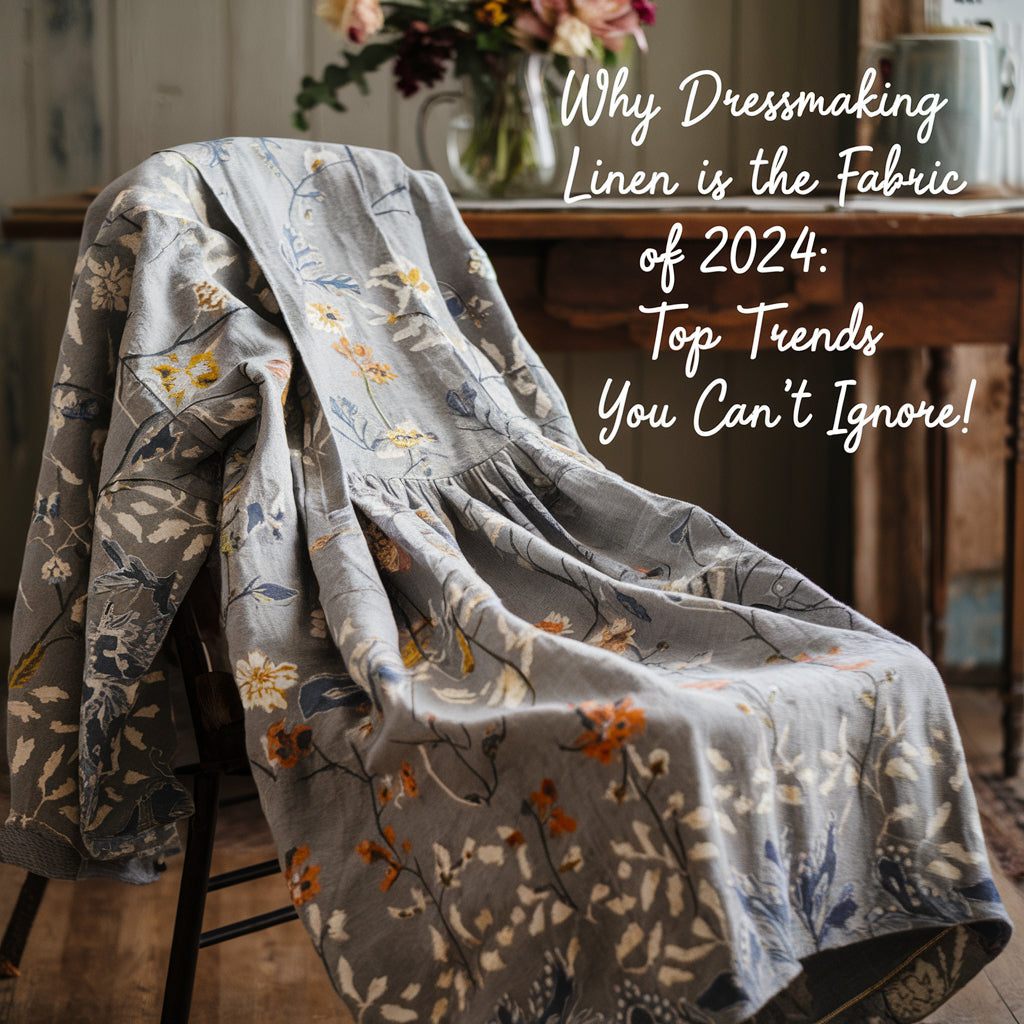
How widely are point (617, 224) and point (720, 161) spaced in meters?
0.61

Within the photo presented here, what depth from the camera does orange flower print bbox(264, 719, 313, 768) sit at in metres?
0.76

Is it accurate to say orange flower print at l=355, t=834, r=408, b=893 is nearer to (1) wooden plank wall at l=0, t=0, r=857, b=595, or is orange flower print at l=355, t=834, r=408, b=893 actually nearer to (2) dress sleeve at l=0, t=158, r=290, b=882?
(2) dress sleeve at l=0, t=158, r=290, b=882

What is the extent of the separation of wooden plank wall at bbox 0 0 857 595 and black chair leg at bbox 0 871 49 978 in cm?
103

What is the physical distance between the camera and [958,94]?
1595 mm

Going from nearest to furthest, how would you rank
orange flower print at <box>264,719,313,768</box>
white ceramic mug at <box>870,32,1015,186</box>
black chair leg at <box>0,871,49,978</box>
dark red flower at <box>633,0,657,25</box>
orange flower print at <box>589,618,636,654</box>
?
orange flower print at <box>264,719,313,768</box>
orange flower print at <box>589,618,636,654</box>
black chair leg at <box>0,871,49,978</box>
dark red flower at <box>633,0,657,25</box>
white ceramic mug at <box>870,32,1015,186</box>

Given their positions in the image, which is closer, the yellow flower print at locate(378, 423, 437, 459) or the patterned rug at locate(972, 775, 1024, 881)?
the yellow flower print at locate(378, 423, 437, 459)

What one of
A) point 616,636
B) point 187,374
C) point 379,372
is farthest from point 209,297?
point 616,636

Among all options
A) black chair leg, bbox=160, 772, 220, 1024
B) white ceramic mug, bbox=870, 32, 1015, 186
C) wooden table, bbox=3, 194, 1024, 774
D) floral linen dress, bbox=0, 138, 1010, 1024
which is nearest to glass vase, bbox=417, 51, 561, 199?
wooden table, bbox=3, 194, 1024, 774

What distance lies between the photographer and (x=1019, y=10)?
1.74 meters

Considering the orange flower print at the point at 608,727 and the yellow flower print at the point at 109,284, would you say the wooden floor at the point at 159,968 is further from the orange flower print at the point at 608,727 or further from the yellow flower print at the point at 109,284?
the yellow flower print at the point at 109,284

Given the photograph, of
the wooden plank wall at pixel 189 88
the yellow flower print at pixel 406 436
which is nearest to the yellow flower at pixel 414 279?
the yellow flower print at pixel 406 436

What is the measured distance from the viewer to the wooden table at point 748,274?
4.59 feet

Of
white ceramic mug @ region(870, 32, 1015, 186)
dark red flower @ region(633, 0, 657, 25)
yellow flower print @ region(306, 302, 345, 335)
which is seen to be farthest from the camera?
white ceramic mug @ region(870, 32, 1015, 186)

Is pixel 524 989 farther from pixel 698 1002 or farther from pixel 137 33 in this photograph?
pixel 137 33
